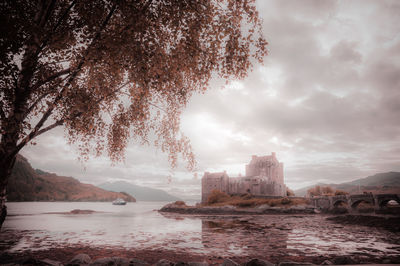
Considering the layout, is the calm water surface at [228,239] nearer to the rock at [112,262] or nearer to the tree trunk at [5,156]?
the rock at [112,262]

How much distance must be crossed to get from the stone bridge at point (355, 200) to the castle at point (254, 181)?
1461 cm

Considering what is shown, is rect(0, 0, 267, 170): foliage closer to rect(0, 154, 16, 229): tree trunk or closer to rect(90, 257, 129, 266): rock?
rect(0, 154, 16, 229): tree trunk

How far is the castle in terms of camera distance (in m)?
78.7

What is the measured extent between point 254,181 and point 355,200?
104 ft

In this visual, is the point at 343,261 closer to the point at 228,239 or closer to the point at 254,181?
the point at 228,239

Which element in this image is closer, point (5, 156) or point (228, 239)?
point (5, 156)

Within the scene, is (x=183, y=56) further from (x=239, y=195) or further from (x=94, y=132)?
(x=239, y=195)

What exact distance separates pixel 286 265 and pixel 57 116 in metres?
10.9

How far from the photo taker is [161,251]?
12430 mm

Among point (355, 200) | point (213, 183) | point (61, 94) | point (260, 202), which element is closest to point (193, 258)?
point (61, 94)

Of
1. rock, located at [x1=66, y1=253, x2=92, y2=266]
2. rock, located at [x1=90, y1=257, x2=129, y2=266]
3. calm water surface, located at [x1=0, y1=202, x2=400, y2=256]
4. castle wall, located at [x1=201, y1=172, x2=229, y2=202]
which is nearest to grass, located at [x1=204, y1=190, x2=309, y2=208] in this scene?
castle wall, located at [x1=201, y1=172, x2=229, y2=202]

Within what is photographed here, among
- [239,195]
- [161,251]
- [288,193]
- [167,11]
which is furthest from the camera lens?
[288,193]

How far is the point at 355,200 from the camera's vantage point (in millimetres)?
59719

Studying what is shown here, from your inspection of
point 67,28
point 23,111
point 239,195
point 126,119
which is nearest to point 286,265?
point 126,119
